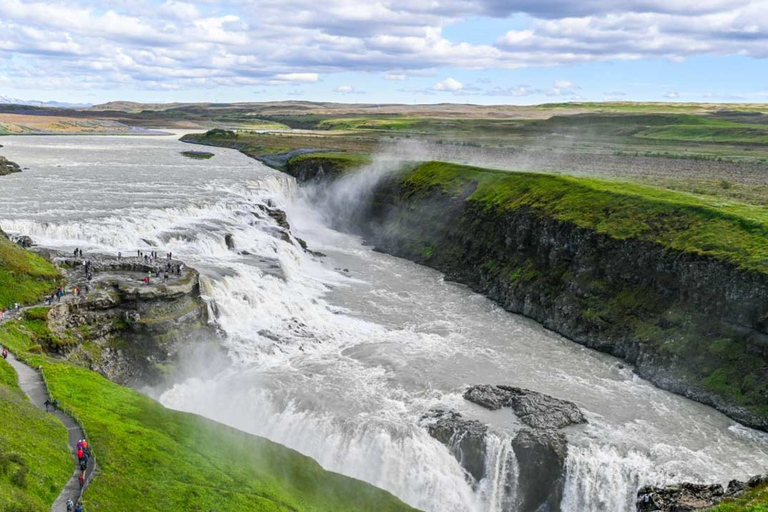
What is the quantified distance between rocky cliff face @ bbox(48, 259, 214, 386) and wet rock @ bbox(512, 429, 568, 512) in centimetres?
2335

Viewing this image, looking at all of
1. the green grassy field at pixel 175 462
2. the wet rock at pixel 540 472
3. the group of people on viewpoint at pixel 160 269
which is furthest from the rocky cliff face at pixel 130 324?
the wet rock at pixel 540 472

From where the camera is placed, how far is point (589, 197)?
64.2 metres

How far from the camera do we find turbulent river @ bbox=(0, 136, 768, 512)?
1372 inches

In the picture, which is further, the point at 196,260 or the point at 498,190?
the point at 498,190

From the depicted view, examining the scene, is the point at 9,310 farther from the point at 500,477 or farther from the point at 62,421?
the point at 500,477

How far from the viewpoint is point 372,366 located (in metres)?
45.7

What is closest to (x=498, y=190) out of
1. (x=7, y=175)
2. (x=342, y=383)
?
(x=342, y=383)

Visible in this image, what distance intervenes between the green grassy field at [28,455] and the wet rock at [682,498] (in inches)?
878

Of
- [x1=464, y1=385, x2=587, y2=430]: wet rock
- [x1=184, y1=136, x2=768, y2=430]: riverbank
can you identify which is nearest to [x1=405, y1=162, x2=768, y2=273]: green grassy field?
[x1=184, y1=136, x2=768, y2=430]: riverbank

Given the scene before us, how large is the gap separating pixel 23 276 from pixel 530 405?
34.2m

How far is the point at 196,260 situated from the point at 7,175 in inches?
2010

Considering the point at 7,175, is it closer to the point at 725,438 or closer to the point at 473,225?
the point at 473,225

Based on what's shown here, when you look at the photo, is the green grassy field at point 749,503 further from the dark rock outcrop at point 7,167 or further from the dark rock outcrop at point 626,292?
the dark rock outcrop at point 7,167

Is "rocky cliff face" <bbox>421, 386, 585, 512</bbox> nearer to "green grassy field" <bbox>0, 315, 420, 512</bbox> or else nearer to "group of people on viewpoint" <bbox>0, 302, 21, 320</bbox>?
"green grassy field" <bbox>0, 315, 420, 512</bbox>
